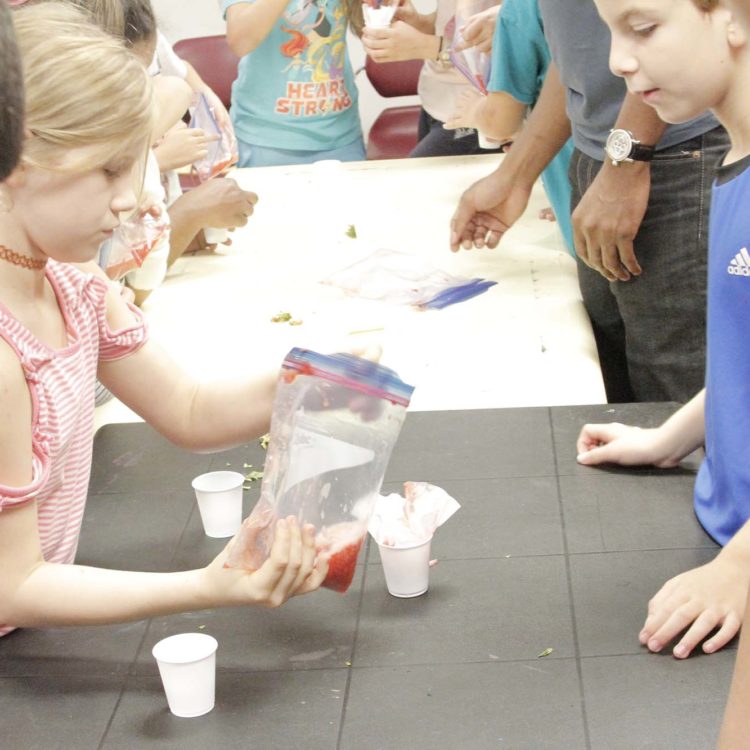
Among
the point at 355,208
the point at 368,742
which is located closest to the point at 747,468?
the point at 368,742

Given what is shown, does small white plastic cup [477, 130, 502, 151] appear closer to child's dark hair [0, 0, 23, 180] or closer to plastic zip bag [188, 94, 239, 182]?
plastic zip bag [188, 94, 239, 182]

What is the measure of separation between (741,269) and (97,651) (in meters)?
0.75

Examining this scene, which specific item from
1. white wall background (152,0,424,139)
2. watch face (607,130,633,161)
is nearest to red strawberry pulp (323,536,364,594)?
watch face (607,130,633,161)

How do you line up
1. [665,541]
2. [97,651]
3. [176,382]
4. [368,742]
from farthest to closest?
[176,382] → [665,541] → [97,651] → [368,742]

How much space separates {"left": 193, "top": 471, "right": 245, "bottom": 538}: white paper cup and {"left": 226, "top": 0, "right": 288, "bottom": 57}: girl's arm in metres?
1.64

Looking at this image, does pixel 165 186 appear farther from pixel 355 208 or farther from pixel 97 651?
pixel 97 651

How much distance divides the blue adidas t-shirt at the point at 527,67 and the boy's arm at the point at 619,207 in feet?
1.26

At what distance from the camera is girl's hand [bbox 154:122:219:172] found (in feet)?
7.16

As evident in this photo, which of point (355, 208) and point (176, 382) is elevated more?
point (176, 382)

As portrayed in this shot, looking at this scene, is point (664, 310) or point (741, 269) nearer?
point (741, 269)

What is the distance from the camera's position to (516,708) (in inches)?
39.1

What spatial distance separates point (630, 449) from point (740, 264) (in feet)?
0.97

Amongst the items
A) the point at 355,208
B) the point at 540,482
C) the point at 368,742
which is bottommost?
the point at 355,208

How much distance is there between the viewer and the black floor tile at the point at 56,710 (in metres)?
1.01
